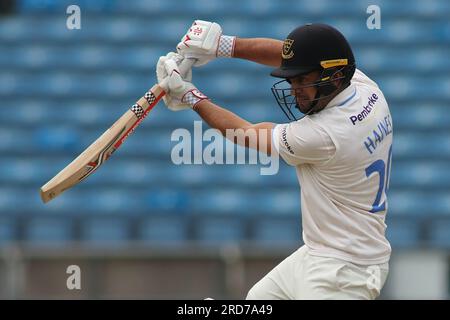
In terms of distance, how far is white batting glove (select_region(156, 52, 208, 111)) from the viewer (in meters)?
4.05

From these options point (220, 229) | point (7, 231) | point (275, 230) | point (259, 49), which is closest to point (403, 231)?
point (275, 230)

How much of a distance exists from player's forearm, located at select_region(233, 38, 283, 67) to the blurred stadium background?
2.71 metres

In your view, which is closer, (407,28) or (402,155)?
(402,155)

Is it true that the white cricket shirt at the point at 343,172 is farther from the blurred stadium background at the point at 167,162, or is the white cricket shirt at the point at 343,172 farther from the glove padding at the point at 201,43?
the blurred stadium background at the point at 167,162

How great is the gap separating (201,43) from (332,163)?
857 mm

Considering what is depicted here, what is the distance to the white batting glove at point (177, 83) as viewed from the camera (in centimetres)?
405

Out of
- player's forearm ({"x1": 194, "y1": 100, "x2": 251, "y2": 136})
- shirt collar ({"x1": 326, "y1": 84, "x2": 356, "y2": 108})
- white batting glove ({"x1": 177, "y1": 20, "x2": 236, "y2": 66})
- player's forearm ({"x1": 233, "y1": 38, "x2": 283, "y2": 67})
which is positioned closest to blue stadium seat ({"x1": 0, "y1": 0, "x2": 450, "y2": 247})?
player's forearm ({"x1": 233, "y1": 38, "x2": 283, "y2": 67})

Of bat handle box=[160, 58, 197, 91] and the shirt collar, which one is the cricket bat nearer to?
bat handle box=[160, 58, 197, 91]

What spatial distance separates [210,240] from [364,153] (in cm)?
423

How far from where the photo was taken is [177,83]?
13.3 ft

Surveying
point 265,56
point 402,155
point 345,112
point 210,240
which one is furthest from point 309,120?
point 402,155

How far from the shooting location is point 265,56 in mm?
4395

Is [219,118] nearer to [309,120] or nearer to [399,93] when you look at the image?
[309,120]

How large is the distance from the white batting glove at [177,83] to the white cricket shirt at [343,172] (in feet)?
1.45
